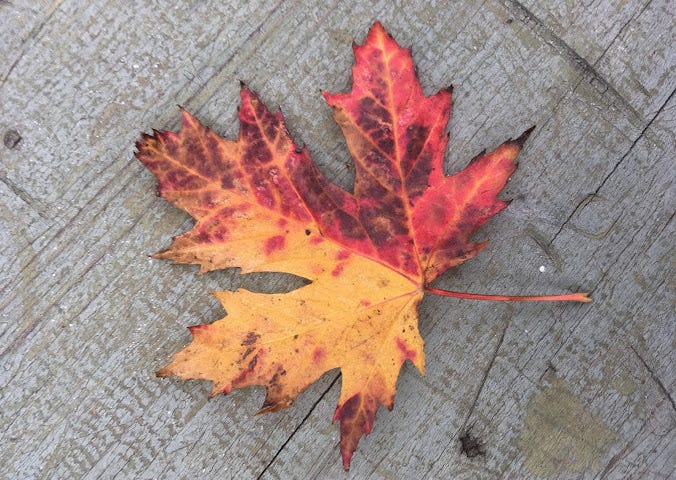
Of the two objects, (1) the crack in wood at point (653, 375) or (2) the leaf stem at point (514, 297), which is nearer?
(2) the leaf stem at point (514, 297)

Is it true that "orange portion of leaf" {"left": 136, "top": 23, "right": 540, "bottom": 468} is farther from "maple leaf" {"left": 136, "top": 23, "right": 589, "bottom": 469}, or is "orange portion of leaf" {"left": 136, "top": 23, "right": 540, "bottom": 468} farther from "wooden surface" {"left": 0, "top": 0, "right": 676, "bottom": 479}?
"wooden surface" {"left": 0, "top": 0, "right": 676, "bottom": 479}

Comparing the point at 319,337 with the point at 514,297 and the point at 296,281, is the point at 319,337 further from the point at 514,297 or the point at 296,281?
the point at 514,297

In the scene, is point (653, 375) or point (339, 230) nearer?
point (339, 230)

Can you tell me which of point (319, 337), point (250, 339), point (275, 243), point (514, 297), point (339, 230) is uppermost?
point (514, 297)

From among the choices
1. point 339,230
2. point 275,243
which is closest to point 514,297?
point 339,230

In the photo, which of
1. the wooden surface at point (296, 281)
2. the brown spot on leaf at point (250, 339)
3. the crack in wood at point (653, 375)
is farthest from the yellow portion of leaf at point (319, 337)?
the crack in wood at point (653, 375)

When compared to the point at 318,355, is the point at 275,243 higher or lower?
higher

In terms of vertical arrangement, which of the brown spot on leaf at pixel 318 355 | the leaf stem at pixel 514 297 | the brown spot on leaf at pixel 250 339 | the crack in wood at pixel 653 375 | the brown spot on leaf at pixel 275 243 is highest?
the crack in wood at pixel 653 375

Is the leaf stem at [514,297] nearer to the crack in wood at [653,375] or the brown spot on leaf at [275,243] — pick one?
the crack in wood at [653,375]
